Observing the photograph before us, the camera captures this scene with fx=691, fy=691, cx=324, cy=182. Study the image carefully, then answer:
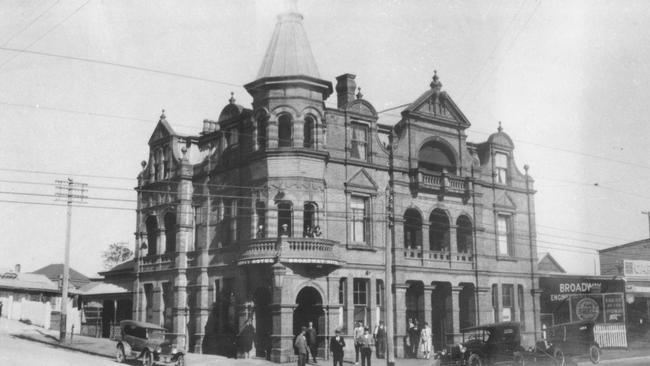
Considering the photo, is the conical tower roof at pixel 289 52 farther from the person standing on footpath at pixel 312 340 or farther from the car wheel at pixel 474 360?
the car wheel at pixel 474 360

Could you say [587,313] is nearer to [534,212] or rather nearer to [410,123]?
[534,212]

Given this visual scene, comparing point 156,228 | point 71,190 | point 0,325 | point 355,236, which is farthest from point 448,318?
point 0,325

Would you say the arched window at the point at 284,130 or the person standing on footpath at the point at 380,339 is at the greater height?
the arched window at the point at 284,130

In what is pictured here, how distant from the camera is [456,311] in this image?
38.5 m

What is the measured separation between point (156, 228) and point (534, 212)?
78.7 ft

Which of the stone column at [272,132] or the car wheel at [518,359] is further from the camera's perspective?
the stone column at [272,132]

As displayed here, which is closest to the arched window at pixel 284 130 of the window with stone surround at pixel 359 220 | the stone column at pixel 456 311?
the window with stone surround at pixel 359 220

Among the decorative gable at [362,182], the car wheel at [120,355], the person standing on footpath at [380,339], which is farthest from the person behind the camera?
the decorative gable at [362,182]

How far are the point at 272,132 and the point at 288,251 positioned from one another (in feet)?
19.6

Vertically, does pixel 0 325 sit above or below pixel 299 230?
below

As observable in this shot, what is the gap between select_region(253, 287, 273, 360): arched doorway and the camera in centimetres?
3303

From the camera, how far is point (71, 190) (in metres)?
38.8

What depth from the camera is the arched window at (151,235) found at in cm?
4316

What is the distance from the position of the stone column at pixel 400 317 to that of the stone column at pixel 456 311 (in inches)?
143
